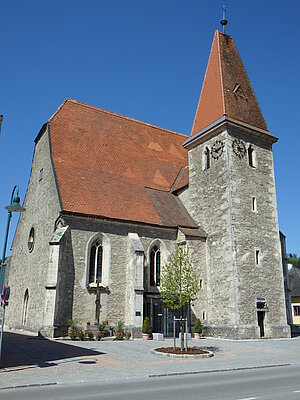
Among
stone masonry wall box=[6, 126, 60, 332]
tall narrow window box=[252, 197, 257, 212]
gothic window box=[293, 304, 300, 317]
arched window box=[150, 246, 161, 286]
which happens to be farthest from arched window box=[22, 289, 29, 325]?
gothic window box=[293, 304, 300, 317]

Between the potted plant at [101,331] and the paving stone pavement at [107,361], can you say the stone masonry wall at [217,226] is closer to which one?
the paving stone pavement at [107,361]

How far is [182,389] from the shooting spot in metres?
7.75

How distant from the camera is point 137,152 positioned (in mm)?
27172

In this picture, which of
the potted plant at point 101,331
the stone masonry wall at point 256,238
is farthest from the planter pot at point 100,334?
the stone masonry wall at point 256,238

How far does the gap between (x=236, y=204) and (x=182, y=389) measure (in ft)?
50.4

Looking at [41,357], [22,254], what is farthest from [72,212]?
[41,357]

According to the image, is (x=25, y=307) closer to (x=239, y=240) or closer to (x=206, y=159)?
Answer: (x=239, y=240)

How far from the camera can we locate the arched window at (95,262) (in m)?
19.9

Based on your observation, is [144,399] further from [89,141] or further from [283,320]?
[89,141]

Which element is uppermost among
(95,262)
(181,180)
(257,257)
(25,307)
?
(181,180)

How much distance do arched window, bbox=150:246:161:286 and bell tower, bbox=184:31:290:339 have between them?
301cm

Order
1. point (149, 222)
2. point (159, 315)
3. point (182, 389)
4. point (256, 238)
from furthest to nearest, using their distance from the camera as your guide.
→ point (256, 238), point (149, 222), point (159, 315), point (182, 389)

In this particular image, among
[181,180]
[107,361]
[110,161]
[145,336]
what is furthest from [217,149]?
[107,361]

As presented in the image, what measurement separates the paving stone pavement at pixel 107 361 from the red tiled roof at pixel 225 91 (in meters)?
14.2
